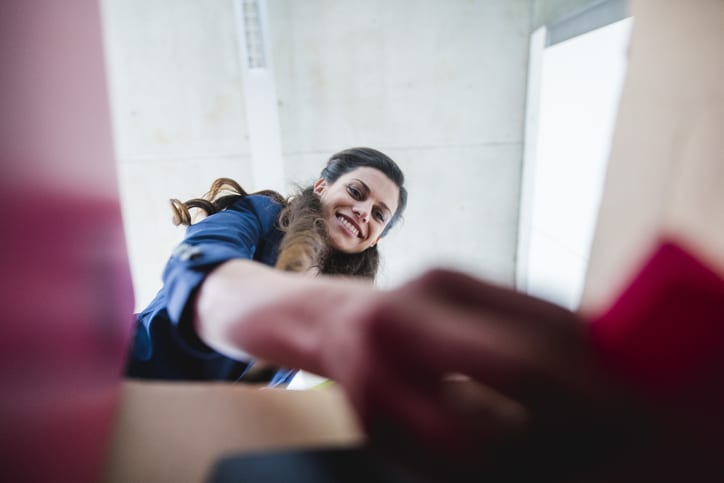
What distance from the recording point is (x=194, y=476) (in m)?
0.29

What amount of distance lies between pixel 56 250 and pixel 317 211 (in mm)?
1090

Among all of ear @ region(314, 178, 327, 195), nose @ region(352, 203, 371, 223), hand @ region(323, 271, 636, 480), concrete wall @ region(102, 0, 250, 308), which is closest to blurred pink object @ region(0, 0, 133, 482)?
hand @ region(323, 271, 636, 480)

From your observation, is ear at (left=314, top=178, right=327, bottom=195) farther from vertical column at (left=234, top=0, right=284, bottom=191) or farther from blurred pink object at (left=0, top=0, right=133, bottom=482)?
blurred pink object at (left=0, top=0, right=133, bottom=482)

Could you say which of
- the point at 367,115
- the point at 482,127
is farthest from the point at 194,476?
the point at 482,127

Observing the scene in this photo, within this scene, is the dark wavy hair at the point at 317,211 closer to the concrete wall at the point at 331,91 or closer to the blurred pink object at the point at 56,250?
the concrete wall at the point at 331,91

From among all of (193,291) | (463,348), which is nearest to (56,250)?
(193,291)

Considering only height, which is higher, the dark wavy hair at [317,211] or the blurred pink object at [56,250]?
the blurred pink object at [56,250]

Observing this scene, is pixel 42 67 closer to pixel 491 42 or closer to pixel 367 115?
pixel 367 115

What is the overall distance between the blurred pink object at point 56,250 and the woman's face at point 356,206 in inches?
40.1

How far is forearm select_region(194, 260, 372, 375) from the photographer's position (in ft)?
0.72

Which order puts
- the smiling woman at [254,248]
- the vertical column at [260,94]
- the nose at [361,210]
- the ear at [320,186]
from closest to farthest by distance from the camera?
the smiling woman at [254,248]
the nose at [361,210]
the ear at [320,186]
the vertical column at [260,94]

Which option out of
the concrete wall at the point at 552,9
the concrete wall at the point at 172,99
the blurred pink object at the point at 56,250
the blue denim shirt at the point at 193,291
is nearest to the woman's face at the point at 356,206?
the blue denim shirt at the point at 193,291

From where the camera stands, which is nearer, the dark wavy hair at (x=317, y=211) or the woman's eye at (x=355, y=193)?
the dark wavy hair at (x=317, y=211)

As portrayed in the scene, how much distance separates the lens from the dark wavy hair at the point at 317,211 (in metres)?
1.11
